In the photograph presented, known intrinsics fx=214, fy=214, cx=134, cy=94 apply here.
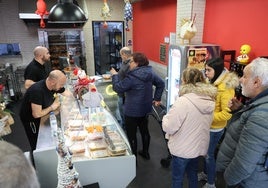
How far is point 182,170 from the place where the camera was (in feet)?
7.72

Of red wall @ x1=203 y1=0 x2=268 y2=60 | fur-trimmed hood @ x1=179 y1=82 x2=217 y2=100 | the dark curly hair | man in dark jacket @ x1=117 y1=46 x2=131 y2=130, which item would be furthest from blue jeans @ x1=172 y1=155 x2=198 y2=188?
red wall @ x1=203 y1=0 x2=268 y2=60

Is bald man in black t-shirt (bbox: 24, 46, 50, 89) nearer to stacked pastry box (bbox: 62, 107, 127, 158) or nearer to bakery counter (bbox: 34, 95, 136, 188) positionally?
stacked pastry box (bbox: 62, 107, 127, 158)

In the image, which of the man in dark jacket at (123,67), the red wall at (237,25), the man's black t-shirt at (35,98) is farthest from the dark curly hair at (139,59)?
the red wall at (237,25)

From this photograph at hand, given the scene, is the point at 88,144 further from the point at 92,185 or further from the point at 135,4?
the point at 135,4

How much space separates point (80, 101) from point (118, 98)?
1245 millimetres

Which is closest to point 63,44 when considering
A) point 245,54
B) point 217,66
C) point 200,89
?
point 245,54

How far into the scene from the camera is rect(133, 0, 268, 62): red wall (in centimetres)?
321

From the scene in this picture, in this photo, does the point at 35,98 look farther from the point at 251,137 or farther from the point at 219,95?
the point at 251,137

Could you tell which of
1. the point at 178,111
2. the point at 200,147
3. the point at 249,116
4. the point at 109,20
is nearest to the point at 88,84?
the point at 178,111

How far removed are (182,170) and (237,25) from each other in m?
2.64

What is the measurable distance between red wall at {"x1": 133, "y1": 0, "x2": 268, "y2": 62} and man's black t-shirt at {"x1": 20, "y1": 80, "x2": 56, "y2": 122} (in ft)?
10.1

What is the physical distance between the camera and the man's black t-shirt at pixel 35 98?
2.60 m

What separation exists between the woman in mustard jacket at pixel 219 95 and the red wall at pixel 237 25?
3.96 ft

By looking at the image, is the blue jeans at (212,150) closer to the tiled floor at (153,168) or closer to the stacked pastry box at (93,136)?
the tiled floor at (153,168)
